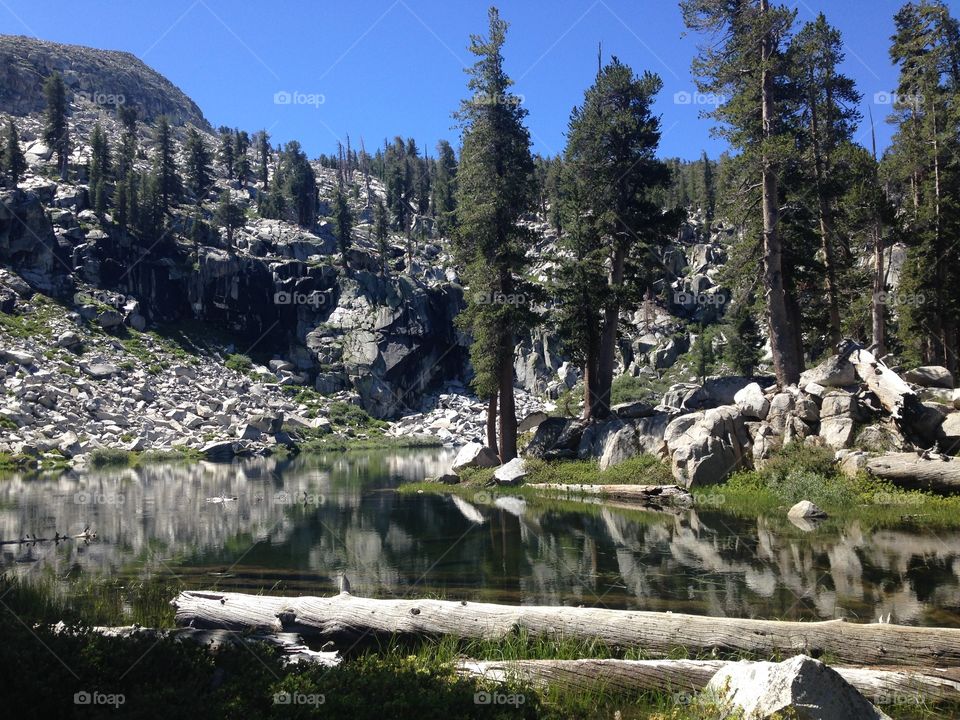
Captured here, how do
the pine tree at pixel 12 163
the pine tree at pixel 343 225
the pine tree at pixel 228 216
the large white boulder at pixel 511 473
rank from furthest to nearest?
the pine tree at pixel 343 225 → the pine tree at pixel 228 216 → the pine tree at pixel 12 163 → the large white boulder at pixel 511 473

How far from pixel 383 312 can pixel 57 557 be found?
9463 cm

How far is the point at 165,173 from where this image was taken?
112 metres

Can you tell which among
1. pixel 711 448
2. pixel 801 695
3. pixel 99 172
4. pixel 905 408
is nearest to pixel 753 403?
pixel 711 448

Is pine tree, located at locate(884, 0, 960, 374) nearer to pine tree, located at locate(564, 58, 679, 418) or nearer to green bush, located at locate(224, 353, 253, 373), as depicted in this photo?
pine tree, located at locate(564, 58, 679, 418)

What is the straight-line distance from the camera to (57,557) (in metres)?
15.5

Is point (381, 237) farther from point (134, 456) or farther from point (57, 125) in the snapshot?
point (134, 456)

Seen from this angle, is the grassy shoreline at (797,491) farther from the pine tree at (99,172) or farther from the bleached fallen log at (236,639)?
the pine tree at (99,172)

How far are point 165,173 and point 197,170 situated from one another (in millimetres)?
14905

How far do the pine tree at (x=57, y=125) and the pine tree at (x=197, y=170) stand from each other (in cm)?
2092

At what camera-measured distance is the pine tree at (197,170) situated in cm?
12606

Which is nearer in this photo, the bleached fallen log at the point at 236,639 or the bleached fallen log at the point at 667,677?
the bleached fallen log at the point at 667,677

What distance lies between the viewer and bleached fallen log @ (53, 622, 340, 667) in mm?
7262

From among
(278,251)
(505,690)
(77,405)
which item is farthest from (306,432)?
(505,690)

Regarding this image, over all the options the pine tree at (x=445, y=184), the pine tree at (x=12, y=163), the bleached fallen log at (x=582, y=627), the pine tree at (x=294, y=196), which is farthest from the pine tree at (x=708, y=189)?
the bleached fallen log at (x=582, y=627)
